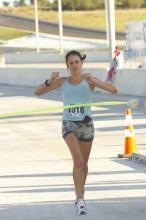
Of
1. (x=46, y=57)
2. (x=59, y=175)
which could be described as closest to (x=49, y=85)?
(x=59, y=175)

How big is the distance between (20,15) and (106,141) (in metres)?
114

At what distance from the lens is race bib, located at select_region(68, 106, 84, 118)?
28.5ft

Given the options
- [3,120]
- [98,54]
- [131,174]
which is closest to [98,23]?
[98,54]

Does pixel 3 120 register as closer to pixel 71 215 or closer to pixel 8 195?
pixel 8 195

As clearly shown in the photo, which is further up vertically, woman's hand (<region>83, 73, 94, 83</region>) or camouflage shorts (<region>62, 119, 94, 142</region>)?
woman's hand (<region>83, 73, 94, 83</region>)

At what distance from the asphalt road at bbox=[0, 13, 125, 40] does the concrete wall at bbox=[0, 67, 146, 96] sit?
58782mm

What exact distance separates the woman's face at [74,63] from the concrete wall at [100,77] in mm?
19609

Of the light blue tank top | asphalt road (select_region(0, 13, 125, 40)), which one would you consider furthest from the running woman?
asphalt road (select_region(0, 13, 125, 40))

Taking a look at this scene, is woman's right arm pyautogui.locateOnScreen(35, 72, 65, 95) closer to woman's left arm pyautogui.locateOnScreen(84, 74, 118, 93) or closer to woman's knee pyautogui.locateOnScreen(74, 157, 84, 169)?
woman's left arm pyautogui.locateOnScreen(84, 74, 118, 93)

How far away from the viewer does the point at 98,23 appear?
376 ft

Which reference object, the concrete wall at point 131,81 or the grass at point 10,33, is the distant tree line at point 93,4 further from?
the concrete wall at point 131,81

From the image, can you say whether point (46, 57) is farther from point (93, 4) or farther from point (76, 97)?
point (76, 97)

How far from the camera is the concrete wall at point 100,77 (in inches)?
1133

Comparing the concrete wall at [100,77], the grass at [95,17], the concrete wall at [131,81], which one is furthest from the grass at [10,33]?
the concrete wall at [131,81]
